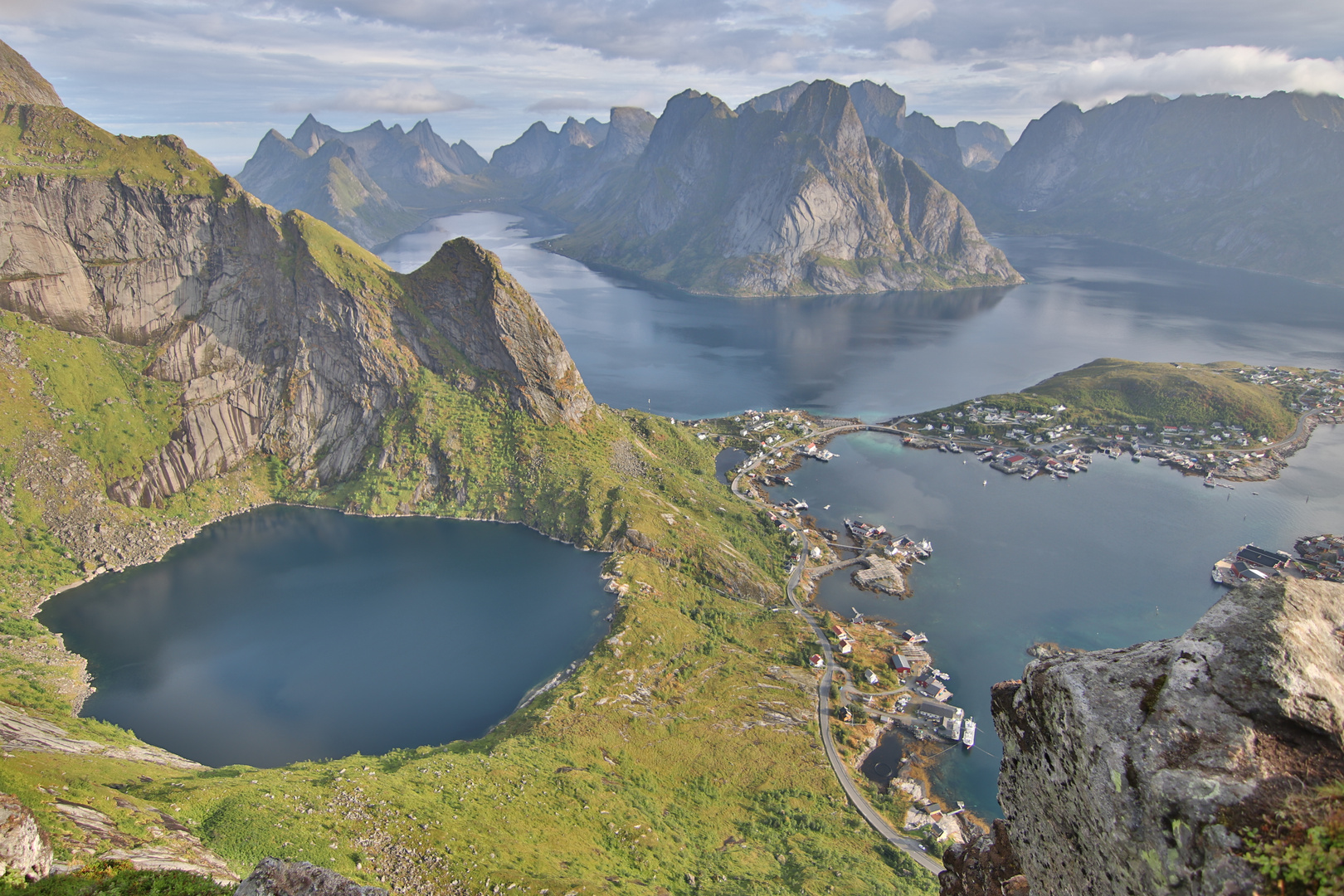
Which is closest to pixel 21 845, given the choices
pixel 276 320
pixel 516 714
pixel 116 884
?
pixel 116 884

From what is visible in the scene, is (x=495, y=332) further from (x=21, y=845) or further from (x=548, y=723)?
(x=21, y=845)

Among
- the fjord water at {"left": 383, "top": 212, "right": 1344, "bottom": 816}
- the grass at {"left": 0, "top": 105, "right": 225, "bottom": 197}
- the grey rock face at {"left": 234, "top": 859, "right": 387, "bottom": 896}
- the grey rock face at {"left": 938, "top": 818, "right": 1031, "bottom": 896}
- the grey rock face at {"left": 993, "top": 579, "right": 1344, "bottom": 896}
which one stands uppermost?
the grass at {"left": 0, "top": 105, "right": 225, "bottom": 197}

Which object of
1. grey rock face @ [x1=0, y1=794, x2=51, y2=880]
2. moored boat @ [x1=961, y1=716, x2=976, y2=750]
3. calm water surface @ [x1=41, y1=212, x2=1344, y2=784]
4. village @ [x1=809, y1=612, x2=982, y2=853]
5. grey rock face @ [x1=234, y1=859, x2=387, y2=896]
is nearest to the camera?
grey rock face @ [x1=234, y1=859, x2=387, y2=896]

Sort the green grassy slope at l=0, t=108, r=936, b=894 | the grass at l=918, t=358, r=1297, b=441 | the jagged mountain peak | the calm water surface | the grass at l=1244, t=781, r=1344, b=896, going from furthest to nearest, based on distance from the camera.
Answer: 1. the grass at l=918, t=358, r=1297, b=441
2. the jagged mountain peak
3. the calm water surface
4. the green grassy slope at l=0, t=108, r=936, b=894
5. the grass at l=1244, t=781, r=1344, b=896

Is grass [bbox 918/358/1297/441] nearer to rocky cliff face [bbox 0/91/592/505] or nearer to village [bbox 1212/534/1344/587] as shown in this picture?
village [bbox 1212/534/1344/587]

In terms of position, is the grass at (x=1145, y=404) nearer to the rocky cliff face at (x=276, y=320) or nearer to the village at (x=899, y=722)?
the village at (x=899, y=722)

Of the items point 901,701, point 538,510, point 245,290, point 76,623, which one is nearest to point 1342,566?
point 901,701

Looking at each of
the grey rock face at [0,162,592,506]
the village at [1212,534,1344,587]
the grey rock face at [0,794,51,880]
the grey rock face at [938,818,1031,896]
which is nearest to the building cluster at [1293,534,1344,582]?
the village at [1212,534,1344,587]

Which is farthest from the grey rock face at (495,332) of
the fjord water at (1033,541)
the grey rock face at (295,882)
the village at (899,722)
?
the grey rock face at (295,882)
